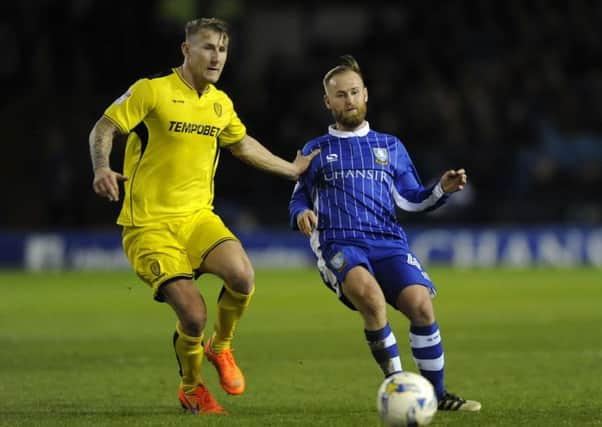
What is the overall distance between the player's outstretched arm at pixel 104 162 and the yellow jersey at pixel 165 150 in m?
0.16

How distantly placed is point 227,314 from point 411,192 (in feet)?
4.53

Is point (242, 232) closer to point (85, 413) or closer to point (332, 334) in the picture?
point (332, 334)

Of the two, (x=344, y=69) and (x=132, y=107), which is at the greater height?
(x=344, y=69)

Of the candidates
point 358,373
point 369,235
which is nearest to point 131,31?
point 358,373

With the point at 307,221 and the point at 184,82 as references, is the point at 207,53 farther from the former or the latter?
the point at 307,221

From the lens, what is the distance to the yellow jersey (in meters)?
7.69

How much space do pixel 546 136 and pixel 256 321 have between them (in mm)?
11377

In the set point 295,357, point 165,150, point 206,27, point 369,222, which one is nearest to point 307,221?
point 369,222

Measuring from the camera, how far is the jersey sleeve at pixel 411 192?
25.3 feet

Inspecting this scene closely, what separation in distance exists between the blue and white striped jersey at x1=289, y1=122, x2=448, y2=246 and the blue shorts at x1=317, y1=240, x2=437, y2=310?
0.08m

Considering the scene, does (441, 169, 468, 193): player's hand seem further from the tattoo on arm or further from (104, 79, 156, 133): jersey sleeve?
the tattoo on arm

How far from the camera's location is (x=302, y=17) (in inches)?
1188

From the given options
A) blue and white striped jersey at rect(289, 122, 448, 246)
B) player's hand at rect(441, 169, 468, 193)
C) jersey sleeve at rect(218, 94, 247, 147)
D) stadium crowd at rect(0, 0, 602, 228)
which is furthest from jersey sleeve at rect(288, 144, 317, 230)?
stadium crowd at rect(0, 0, 602, 228)

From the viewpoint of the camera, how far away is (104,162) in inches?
287
